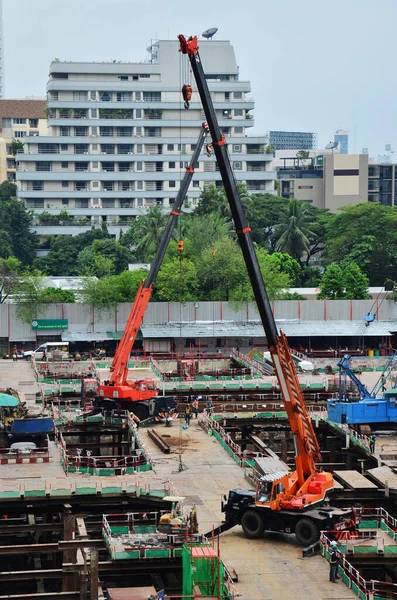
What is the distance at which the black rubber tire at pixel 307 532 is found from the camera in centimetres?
4191

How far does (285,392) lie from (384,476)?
9734 millimetres

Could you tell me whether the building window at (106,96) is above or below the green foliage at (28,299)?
above

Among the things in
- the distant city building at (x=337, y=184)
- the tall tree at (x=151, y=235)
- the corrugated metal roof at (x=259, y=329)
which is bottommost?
the corrugated metal roof at (x=259, y=329)

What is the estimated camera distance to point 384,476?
52781 mm

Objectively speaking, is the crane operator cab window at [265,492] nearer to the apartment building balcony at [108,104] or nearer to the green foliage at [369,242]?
the green foliage at [369,242]

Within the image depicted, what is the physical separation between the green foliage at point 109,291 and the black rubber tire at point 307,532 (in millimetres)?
65314

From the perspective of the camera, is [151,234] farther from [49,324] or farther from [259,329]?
[259,329]

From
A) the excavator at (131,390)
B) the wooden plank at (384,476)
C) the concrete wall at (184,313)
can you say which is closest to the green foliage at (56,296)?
the concrete wall at (184,313)

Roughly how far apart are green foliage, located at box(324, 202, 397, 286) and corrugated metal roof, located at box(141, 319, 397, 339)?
64.5 ft

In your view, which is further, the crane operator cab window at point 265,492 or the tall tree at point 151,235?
the tall tree at point 151,235

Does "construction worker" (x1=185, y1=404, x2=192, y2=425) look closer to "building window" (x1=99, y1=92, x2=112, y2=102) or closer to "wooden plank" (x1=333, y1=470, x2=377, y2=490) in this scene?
"wooden plank" (x1=333, y1=470, x2=377, y2=490)

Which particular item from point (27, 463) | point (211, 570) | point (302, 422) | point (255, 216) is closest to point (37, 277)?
point (255, 216)

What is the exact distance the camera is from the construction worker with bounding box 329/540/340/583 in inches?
1495

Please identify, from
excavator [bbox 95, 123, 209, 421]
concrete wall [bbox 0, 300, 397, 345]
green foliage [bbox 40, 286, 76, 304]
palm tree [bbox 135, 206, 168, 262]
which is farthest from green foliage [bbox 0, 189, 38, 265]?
excavator [bbox 95, 123, 209, 421]
